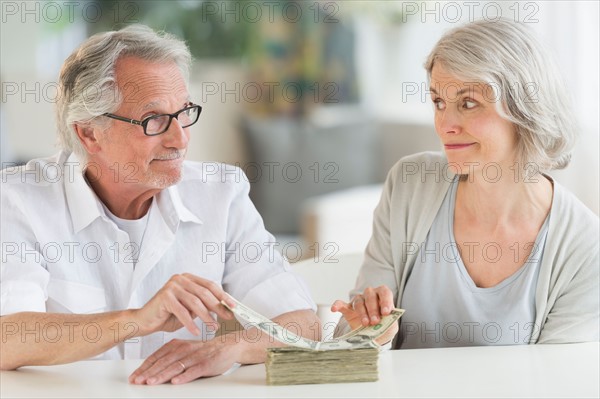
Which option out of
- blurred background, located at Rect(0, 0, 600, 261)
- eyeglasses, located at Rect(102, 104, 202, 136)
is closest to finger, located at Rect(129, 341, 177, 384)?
eyeglasses, located at Rect(102, 104, 202, 136)

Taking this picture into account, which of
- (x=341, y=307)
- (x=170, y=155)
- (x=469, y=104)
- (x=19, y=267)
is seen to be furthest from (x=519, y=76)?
(x=19, y=267)

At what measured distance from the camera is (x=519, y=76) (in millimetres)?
1835

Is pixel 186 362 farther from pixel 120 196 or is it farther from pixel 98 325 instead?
pixel 120 196

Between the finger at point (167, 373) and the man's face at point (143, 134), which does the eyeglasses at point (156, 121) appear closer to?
the man's face at point (143, 134)

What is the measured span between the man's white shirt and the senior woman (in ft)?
0.75

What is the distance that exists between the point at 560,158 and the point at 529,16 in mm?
1509

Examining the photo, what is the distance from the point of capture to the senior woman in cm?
183

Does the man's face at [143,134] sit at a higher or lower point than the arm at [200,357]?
higher

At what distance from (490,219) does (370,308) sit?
1.34ft

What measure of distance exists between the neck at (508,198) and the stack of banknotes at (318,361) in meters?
0.57

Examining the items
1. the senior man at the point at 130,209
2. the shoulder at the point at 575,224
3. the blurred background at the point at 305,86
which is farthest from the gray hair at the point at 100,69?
the blurred background at the point at 305,86

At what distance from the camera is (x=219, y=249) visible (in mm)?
1959

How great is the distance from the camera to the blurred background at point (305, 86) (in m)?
3.56

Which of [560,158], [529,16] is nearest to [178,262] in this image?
[560,158]
